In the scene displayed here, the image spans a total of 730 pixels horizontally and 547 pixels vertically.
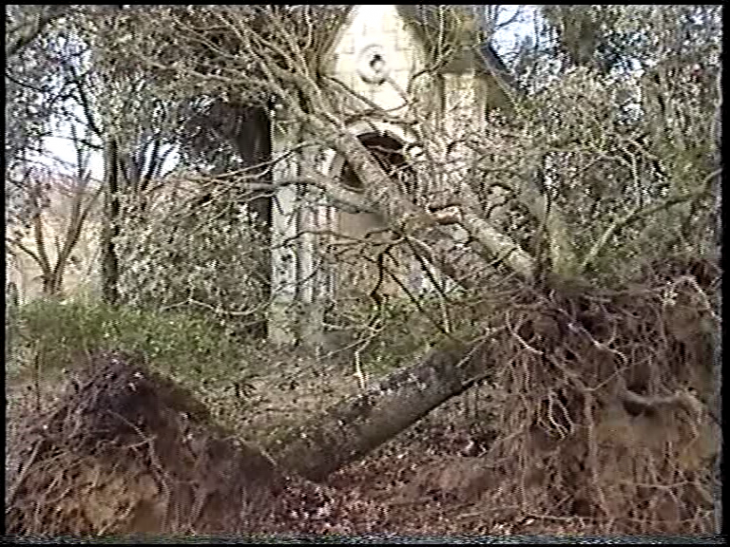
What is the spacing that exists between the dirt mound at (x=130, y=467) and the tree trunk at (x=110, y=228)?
3.4 inches

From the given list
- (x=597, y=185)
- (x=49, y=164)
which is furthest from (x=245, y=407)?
(x=597, y=185)

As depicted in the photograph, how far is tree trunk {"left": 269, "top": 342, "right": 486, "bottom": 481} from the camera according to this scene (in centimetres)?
111

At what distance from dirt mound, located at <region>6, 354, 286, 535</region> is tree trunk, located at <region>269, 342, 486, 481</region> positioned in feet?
0.23

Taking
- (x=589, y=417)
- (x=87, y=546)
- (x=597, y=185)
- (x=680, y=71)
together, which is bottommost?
(x=87, y=546)

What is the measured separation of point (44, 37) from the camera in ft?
3.65

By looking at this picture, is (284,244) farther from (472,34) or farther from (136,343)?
(472,34)

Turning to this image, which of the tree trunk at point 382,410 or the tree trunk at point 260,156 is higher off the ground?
the tree trunk at point 260,156

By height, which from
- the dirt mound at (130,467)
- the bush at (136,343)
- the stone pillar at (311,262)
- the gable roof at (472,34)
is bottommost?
the dirt mound at (130,467)

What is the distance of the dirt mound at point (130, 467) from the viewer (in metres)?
1.06

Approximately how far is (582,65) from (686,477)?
53 cm

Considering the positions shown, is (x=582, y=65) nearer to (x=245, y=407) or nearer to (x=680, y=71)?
(x=680, y=71)

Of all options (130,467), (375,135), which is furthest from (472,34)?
(130,467)

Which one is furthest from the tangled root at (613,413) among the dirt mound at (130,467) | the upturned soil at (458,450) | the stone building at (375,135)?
the dirt mound at (130,467)

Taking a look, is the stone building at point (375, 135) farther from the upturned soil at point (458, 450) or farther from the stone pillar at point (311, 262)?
the upturned soil at point (458, 450)
